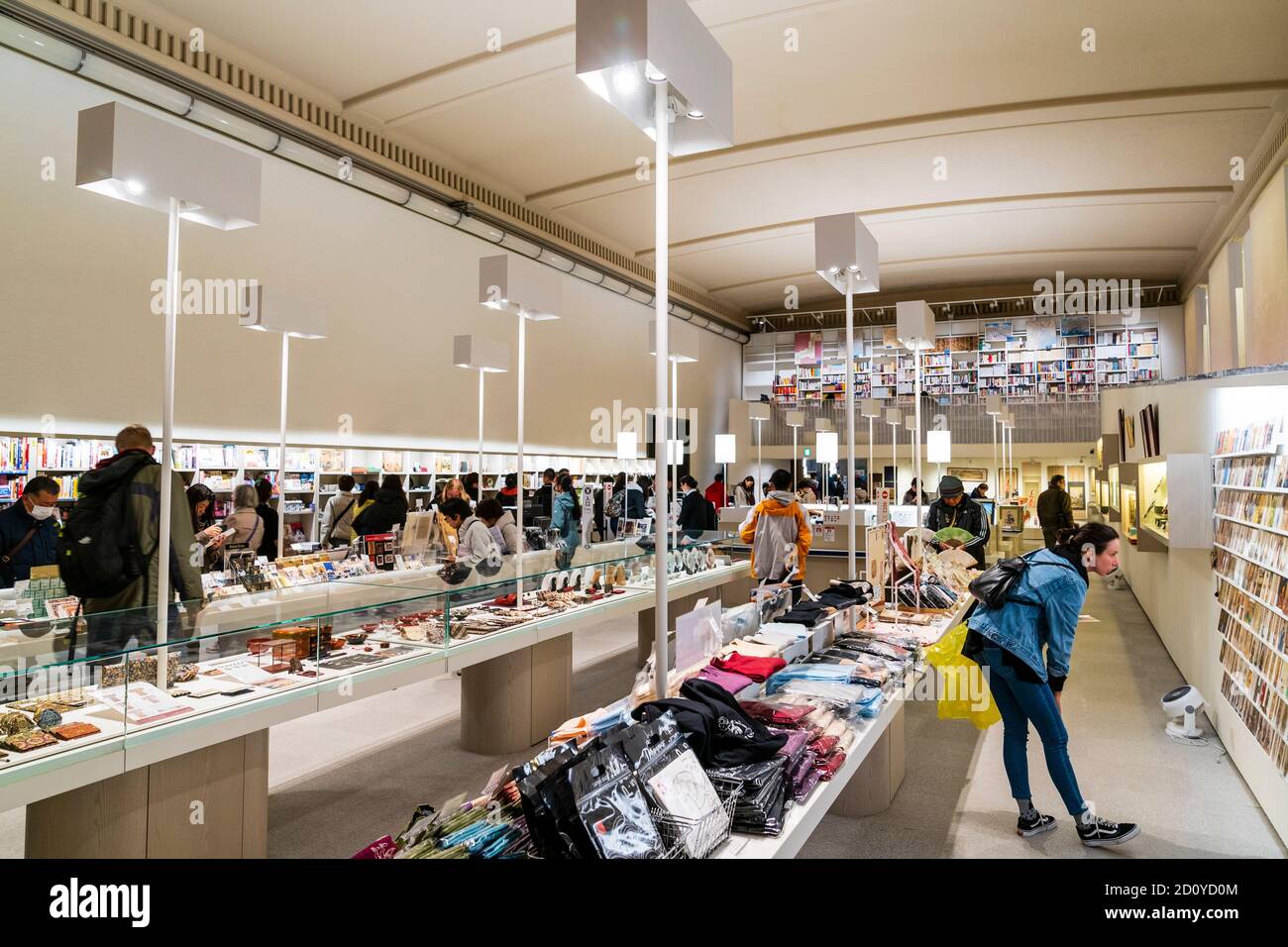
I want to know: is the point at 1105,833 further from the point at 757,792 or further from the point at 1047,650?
the point at 757,792

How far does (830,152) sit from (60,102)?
8.28 metres

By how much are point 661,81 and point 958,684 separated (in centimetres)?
329

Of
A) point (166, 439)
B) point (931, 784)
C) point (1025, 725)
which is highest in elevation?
point (166, 439)

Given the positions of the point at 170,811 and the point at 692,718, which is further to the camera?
the point at 170,811

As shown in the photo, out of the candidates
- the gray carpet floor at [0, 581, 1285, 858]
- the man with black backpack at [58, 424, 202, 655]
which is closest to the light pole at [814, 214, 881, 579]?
the gray carpet floor at [0, 581, 1285, 858]

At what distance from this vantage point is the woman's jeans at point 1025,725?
3.29 meters

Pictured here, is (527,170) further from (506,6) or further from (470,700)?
(470,700)

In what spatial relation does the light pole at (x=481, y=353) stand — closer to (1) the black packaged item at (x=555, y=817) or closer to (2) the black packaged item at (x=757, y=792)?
(2) the black packaged item at (x=757, y=792)

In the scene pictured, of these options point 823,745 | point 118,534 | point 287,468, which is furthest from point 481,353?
point 823,745

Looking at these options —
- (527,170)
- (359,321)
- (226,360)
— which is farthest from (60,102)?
(527,170)

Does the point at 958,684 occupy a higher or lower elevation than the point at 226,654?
lower

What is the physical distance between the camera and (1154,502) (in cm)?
673

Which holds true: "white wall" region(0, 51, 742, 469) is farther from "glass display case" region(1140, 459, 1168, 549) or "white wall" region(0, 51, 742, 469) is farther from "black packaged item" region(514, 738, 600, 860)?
"glass display case" region(1140, 459, 1168, 549)

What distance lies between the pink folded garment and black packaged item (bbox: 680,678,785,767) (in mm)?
307
